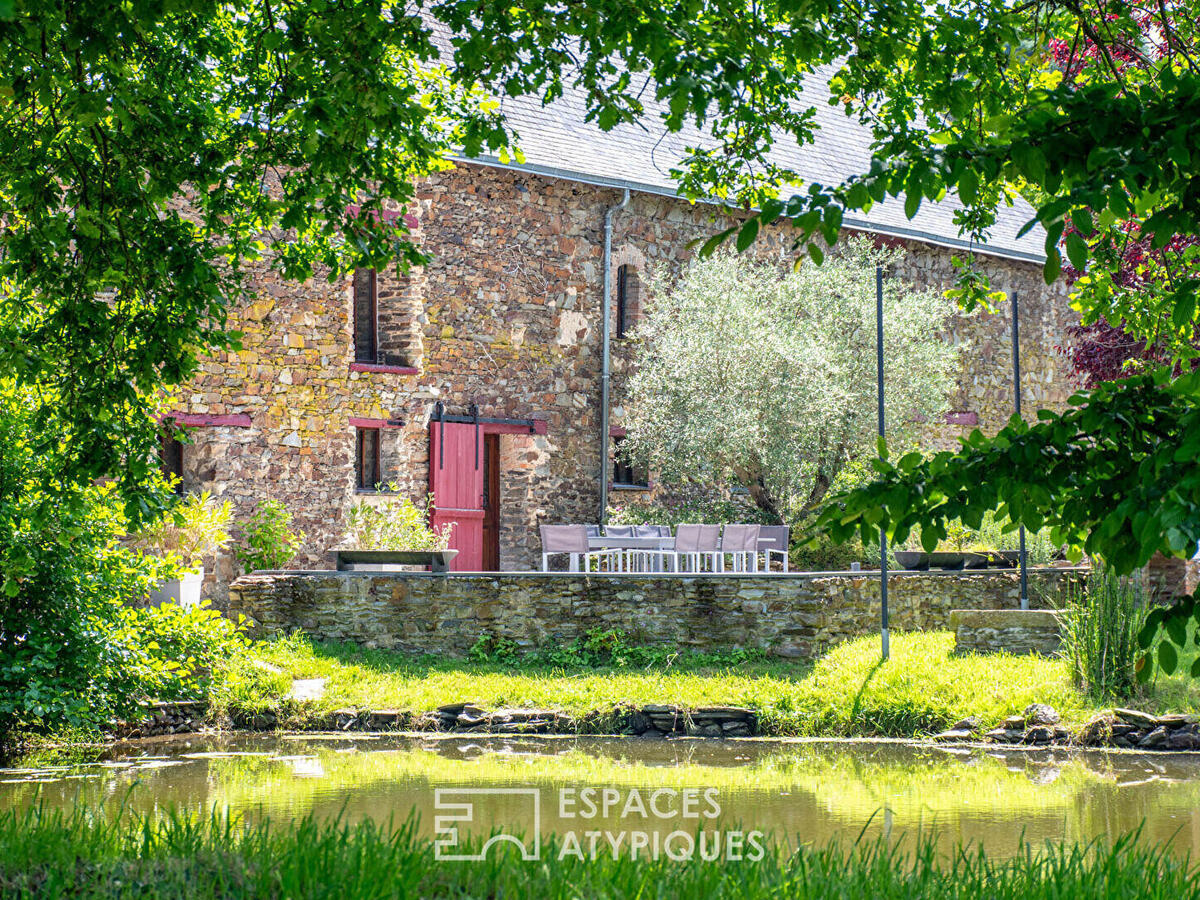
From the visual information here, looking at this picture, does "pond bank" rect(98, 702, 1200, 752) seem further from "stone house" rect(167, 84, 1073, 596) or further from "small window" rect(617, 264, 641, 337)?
"small window" rect(617, 264, 641, 337)

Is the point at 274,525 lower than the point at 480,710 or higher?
higher

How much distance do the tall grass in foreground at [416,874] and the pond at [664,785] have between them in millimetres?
1234

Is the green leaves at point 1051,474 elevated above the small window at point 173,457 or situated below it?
below

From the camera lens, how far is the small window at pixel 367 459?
1582cm

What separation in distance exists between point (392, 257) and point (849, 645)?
21.5 feet

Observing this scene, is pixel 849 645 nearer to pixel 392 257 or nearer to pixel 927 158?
pixel 392 257

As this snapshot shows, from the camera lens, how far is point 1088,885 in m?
3.83

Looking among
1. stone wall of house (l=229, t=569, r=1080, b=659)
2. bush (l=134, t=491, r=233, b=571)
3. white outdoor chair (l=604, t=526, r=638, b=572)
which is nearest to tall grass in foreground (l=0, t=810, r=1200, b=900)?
stone wall of house (l=229, t=569, r=1080, b=659)

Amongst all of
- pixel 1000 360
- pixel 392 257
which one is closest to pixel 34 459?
pixel 392 257

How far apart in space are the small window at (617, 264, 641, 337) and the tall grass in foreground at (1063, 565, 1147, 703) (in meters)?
9.75

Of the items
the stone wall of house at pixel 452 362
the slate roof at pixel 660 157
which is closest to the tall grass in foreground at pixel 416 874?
the stone wall of house at pixel 452 362

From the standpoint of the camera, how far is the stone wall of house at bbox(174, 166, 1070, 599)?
14.7 meters

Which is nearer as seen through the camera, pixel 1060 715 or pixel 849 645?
pixel 1060 715

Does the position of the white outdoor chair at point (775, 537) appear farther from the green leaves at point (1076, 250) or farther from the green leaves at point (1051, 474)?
the green leaves at point (1076, 250)
